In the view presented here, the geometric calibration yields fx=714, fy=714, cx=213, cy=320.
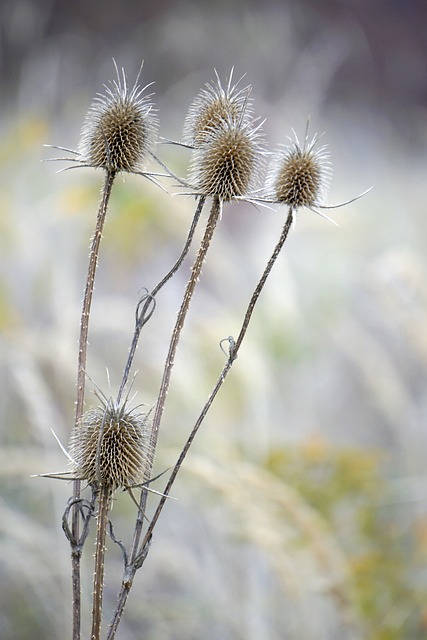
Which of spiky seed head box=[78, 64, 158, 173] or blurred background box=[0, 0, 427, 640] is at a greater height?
blurred background box=[0, 0, 427, 640]

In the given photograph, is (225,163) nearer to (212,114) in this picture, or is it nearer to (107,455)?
(212,114)

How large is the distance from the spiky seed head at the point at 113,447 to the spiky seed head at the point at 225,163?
0.50 feet

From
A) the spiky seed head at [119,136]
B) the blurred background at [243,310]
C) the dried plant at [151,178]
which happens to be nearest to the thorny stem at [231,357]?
the dried plant at [151,178]

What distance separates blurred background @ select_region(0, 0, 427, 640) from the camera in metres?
1.43

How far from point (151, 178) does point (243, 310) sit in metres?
1.27

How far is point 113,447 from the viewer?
1.42ft

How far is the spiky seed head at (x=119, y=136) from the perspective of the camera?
465 mm

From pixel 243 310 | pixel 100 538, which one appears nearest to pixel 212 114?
pixel 100 538

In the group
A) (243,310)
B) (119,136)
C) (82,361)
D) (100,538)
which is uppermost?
(243,310)

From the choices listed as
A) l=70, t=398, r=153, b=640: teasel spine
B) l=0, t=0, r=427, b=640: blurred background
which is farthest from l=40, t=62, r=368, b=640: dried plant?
l=0, t=0, r=427, b=640: blurred background

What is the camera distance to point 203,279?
1.85 meters

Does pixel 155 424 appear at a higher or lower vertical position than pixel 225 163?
lower

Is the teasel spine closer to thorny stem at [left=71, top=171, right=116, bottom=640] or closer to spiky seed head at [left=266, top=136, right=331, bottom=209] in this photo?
thorny stem at [left=71, top=171, right=116, bottom=640]

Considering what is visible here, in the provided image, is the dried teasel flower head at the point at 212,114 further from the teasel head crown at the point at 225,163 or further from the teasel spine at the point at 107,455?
the teasel spine at the point at 107,455
